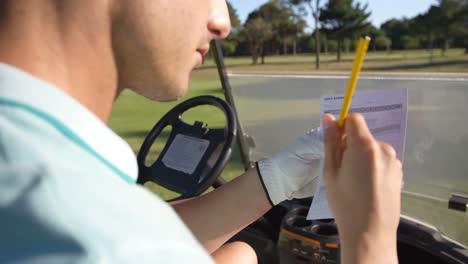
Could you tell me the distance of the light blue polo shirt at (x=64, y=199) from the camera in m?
0.36

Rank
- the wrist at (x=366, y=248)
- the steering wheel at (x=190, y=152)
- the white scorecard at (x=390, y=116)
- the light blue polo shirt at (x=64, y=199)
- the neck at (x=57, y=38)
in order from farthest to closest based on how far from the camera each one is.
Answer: the steering wheel at (x=190, y=152)
the white scorecard at (x=390, y=116)
the wrist at (x=366, y=248)
the neck at (x=57, y=38)
the light blue polo shirt at (x=64, y=199)

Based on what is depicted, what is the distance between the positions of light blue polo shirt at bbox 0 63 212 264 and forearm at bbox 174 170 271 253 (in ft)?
2.56

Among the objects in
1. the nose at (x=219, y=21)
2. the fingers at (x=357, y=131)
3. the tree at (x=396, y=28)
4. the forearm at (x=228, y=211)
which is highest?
the nose at (x=219, y=21)

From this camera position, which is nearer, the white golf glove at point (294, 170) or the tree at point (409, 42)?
the white golf glove at point (294, 170)

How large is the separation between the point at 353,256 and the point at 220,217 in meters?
0.61

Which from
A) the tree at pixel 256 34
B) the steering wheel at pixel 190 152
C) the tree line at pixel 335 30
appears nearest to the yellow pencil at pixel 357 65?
the tree line at pixel 335 30

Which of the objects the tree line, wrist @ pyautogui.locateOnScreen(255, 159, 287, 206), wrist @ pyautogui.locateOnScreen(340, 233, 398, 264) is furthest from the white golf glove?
wrist @ pyautogui.locateOnScreen(340, 233, 398, 264)

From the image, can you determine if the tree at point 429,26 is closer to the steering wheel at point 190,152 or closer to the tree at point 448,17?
the tree at point 448,17

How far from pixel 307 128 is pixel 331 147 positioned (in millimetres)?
1003

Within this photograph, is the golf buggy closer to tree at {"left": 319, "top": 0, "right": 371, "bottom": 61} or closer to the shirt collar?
tree at {"left": 319, "top": 0, "right": 371, "bottom": 61}

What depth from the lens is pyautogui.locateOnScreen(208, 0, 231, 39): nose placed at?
0.74m

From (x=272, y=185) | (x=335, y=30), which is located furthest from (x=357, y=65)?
(x=335, y=30)

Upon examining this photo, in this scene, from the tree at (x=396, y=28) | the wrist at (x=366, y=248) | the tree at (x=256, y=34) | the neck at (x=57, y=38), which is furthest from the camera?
the tree at (x=256, y=34)

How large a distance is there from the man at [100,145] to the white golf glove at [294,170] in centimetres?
46
